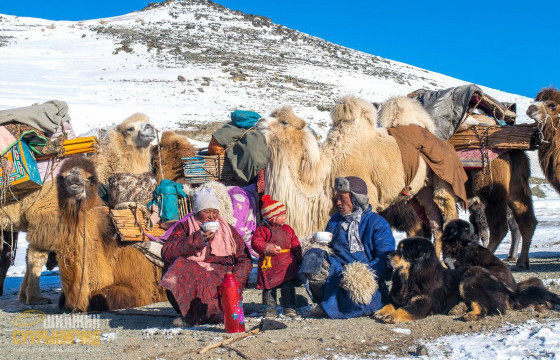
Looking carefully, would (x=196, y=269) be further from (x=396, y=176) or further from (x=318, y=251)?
(x=396, y=176)

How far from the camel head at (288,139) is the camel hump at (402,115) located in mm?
1115

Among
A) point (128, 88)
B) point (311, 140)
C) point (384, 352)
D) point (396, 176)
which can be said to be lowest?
point (384, 352)

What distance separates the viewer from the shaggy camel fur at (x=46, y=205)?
559cm

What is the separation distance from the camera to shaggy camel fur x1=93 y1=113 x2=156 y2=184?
6.22m

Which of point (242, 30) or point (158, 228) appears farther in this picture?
point (242, 30)

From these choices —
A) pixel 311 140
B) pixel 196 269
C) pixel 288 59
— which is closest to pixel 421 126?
pixel 311 140

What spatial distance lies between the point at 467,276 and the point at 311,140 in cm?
224

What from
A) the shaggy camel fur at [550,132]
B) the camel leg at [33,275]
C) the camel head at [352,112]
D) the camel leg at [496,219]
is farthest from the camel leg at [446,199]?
the camel leg at [33,275]

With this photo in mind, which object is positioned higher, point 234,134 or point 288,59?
point 288,59

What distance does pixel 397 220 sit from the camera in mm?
7355

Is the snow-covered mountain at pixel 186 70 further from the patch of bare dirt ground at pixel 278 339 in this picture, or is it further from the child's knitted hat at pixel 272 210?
the patch of bare dirt ground at pixel 278 339

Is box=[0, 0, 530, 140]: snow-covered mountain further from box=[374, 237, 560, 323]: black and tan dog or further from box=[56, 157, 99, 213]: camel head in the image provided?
box=[374, 237, 560, 323]: black and tan dog

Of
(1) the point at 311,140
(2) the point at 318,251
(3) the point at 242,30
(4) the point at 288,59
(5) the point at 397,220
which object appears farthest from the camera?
(3) the point at 242,30

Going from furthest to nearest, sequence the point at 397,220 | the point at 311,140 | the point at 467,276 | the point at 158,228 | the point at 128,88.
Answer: the point at 128,88
the point at 397,220
the point at 311,140
the point at 158,228
the point at 467,276
